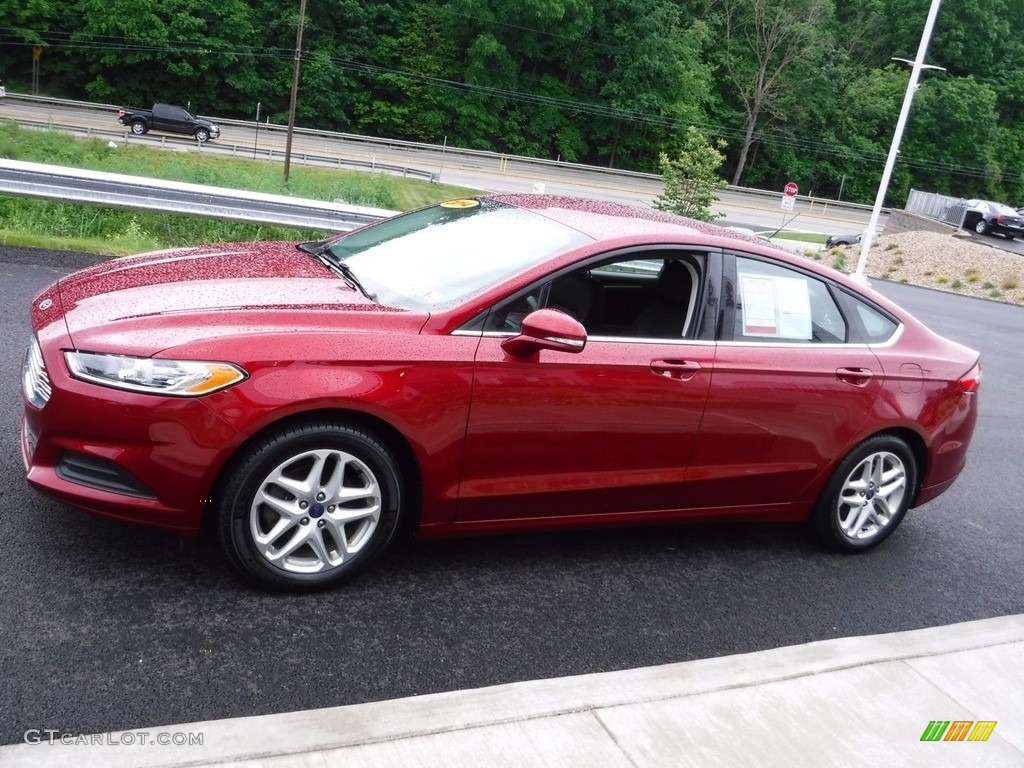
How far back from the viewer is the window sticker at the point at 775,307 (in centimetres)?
459

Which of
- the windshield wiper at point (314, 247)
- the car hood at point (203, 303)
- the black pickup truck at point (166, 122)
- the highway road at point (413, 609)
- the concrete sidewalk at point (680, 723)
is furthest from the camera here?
the black pickup truck at point (166, 122)

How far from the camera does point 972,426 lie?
5340 mm

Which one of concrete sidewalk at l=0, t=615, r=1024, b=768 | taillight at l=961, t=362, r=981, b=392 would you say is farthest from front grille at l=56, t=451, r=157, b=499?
taillight at l=961, t=362, r=981, b=392

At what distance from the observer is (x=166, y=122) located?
1866 inches

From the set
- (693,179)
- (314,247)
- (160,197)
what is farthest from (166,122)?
(314,247)

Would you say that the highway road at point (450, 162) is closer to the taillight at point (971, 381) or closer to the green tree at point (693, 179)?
the green tree at point (693, 179)

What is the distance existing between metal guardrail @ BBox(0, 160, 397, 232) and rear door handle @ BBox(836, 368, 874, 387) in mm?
7464

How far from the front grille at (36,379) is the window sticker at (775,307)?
297 centimetres

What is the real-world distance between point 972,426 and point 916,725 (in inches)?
90.7

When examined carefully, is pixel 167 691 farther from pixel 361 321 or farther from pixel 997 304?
pixel 997 304

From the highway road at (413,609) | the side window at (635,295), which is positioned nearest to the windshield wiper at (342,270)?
the side window at (635,295)

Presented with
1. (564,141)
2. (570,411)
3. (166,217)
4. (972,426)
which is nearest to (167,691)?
(570,411)

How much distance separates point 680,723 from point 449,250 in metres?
2.30

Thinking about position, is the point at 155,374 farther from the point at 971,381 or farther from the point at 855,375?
the point at 971,381
